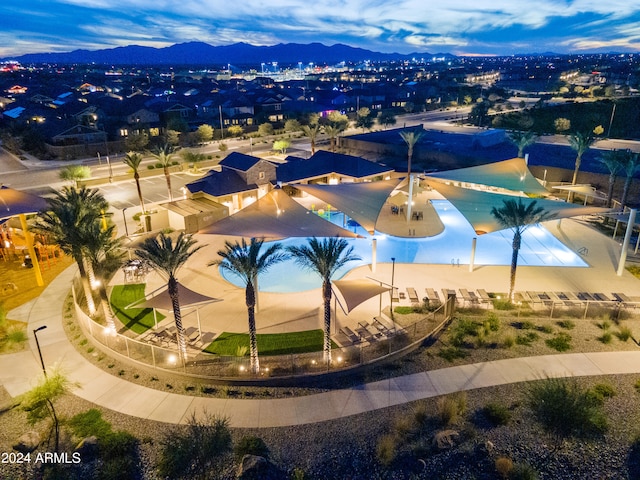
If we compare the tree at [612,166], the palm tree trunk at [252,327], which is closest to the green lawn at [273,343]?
the palm tree trunk at [252,327]

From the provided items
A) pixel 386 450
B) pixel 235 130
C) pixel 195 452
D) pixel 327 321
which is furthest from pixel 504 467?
pixel 235 130

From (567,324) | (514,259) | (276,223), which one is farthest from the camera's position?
(276,223)

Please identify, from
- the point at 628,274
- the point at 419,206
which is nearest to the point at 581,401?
the point at 628,274

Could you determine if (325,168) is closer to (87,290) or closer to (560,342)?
(87,290)

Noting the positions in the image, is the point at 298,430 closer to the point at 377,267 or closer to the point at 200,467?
the point at 200,467

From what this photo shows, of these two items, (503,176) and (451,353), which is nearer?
(451,353)

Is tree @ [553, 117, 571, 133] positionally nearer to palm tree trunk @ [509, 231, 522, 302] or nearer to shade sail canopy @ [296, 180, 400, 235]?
shade sail canopy @ [296, 180, 400, 235]
